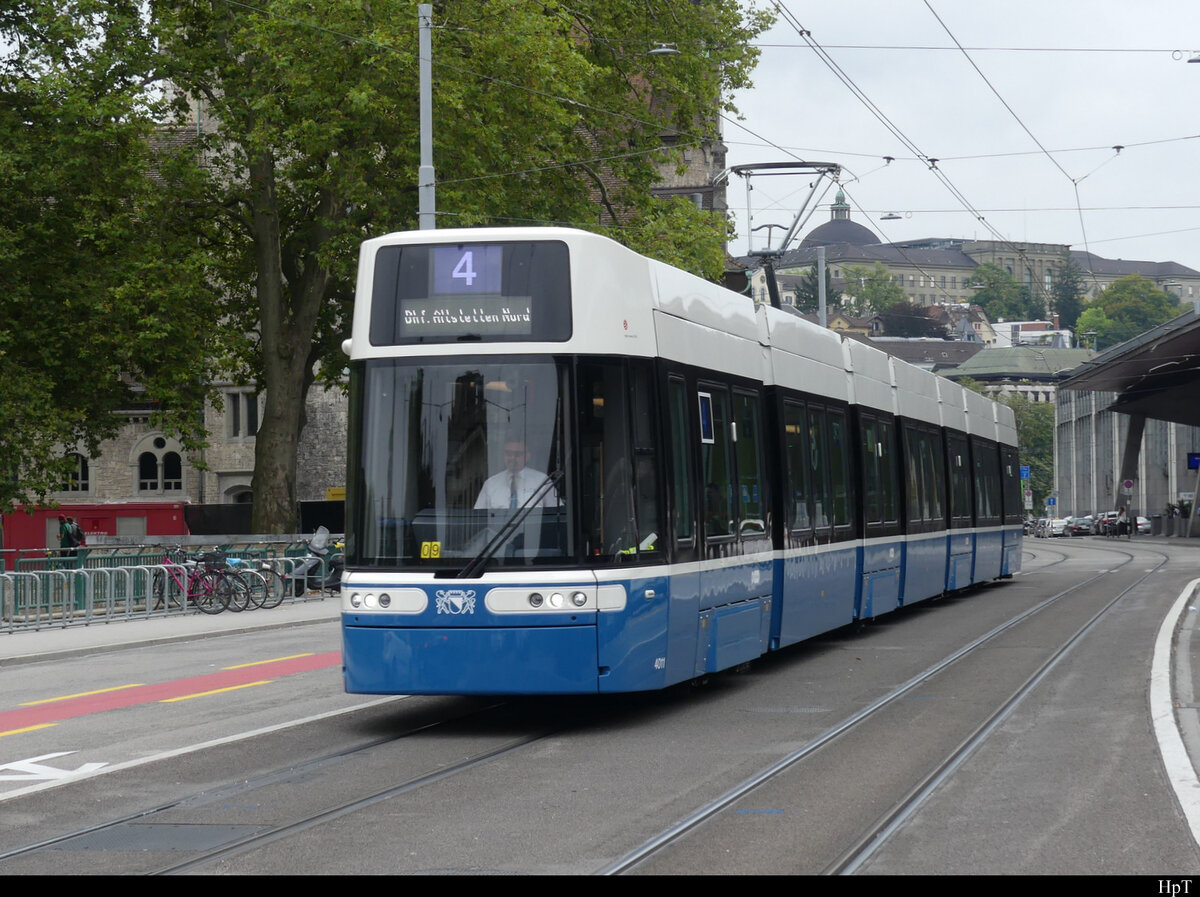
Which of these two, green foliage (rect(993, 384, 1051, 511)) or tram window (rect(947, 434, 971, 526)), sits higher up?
green foliage (rect(993, 384, 1051, 511))

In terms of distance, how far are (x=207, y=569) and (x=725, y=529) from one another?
16336 mm

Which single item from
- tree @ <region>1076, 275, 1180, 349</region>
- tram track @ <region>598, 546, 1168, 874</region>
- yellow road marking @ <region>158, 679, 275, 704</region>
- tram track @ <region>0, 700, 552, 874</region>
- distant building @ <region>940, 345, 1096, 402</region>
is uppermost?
tree @ <region>1076, 275, 1180, 349</region>

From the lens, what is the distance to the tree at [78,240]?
96.2 feet

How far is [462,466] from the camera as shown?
10.8 meters

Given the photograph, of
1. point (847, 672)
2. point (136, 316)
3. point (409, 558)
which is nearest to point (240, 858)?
point (409, 558)

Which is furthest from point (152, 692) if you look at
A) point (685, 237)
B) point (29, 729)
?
point (685, 237)

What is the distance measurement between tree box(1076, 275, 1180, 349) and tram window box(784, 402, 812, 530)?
17150cm

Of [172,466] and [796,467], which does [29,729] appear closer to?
[796,467]

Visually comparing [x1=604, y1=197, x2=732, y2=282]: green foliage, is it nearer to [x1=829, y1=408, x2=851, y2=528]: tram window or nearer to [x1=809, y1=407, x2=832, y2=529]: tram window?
[x1=829, y1=408, x2=851, y2=528]: tram window

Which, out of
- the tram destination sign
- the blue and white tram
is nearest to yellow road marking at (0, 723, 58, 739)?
the blue and white tram

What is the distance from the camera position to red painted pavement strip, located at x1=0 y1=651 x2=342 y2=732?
13.4 m

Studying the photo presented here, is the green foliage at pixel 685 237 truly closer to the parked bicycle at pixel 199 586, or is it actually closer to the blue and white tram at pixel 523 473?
the parked bicycle at pixel 199 586

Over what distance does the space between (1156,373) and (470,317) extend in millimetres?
62078

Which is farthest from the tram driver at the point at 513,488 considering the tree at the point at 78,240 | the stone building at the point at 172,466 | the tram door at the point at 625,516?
the stone building at the point at 172,466
